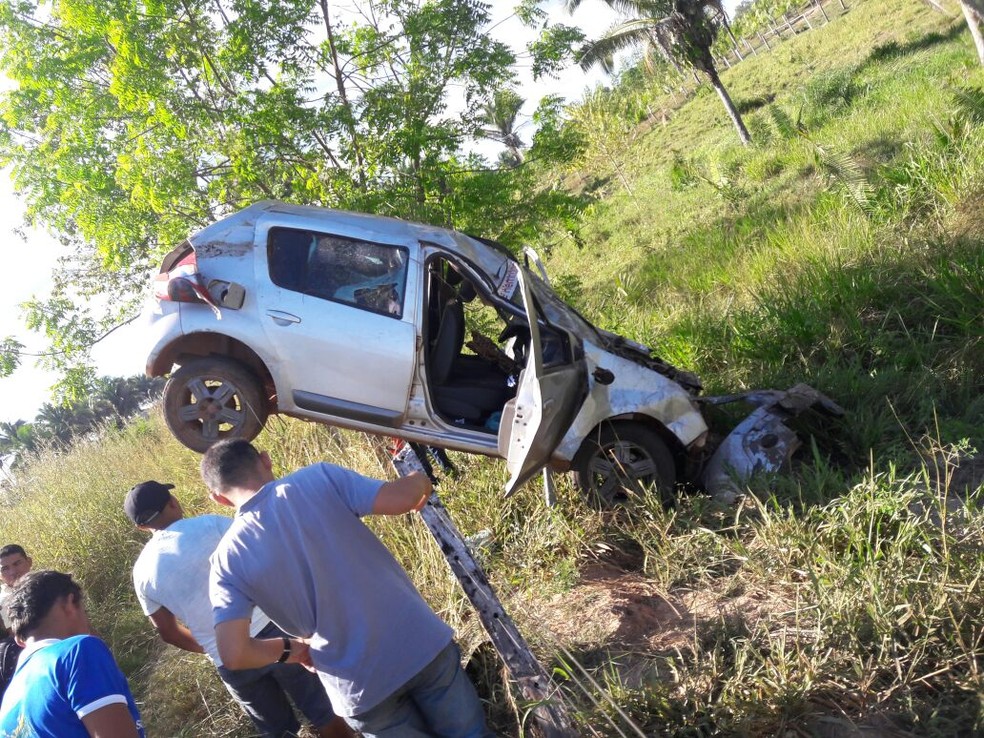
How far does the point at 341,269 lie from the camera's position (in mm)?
5238

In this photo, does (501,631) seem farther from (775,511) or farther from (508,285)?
(508,285)

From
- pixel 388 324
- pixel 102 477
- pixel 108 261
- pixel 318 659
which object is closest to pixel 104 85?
pixel 108 261

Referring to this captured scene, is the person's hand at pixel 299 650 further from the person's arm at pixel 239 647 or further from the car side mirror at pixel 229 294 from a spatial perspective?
the car side mirror at pixel 229 294

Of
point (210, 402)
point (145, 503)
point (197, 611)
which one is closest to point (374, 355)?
point (210, 402)

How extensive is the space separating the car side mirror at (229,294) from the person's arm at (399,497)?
2.65 m

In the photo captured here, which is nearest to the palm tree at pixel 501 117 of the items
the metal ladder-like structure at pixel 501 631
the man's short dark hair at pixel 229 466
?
the metal ladder-like structure at pixel 501 631

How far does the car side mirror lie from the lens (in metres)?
5.16

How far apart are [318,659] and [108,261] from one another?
6.24 meters

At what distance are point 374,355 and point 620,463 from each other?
1.62m

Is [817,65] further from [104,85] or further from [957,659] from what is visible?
[957,659]

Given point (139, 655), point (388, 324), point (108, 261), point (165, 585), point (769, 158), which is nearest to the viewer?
point (165, 585)

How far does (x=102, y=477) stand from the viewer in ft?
32.0

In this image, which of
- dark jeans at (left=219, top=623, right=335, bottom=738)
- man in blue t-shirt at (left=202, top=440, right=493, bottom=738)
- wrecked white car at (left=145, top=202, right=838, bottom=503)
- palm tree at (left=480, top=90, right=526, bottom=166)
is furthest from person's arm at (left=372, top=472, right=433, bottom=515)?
palm tree at (left=480, top=90, right=526, bottom=166)

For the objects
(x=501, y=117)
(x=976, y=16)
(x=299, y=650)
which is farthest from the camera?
(x=976, y=16)
